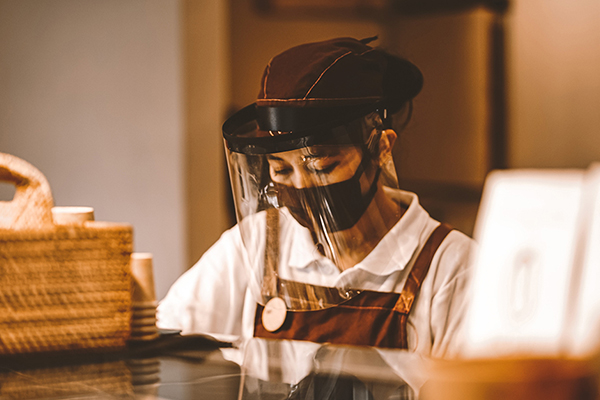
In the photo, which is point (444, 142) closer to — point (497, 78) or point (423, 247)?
point (497, 78)

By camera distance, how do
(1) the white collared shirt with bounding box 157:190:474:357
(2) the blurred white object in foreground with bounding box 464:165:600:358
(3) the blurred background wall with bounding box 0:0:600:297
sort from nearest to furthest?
(2) the blurred white object in foreground with bounding box 464:165:600:358
(1) the white collared shirt with bounding box 157:190:474:357
(3) the blurred background wall with bounding box 0:0:600:297

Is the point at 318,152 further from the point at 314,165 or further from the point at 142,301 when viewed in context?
the point at 142,301

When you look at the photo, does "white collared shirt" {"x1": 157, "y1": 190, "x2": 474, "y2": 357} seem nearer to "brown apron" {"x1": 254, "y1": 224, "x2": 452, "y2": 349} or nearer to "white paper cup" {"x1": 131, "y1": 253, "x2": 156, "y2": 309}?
"brown apron" {"x1": 254, "y1": 224, "x2": 452, "y2": 349}

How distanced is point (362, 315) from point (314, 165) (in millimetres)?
338

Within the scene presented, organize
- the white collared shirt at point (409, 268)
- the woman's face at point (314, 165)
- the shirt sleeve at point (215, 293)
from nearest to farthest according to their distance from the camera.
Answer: the woman's face at point (314, 165), the white collared shirt at point (409, 268), the shirt sleeve at point (215, 293)

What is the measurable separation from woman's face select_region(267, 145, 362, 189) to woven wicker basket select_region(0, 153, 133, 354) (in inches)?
12.7

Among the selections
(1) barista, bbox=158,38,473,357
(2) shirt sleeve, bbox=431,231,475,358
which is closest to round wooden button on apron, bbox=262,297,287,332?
(1) barista, bbox=158,38,473,357

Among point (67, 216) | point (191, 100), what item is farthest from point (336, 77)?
point (191, 100)

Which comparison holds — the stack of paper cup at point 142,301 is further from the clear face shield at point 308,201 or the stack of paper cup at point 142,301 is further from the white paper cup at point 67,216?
the clear face shield at point 308,201

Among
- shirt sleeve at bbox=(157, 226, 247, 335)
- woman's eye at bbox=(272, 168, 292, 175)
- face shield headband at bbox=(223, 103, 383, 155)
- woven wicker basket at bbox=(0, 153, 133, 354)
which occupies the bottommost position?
shirt sleeve at bbox=(157, 226, 247, 335)

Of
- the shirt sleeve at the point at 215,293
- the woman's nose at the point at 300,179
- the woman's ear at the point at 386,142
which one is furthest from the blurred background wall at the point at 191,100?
the woman's nose at the point at 300,179

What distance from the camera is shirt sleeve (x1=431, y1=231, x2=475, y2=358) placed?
115cm

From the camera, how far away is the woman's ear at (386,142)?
1.06 meters

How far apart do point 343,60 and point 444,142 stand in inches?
56.1
